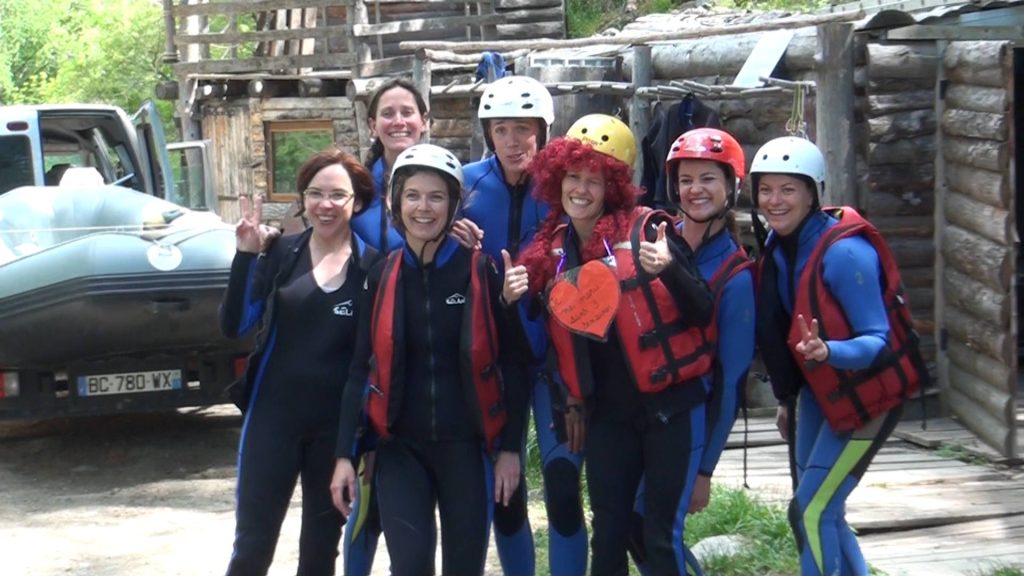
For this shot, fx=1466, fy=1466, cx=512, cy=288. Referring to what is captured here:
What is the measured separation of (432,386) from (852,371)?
4.44 feet

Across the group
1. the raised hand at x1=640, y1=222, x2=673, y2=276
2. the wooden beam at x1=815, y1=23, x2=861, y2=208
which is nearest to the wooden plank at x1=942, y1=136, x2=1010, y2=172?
the wooden beam at x1=815, y1=23, x2=861, y2=208

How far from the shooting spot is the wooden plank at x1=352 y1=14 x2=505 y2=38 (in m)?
19.5

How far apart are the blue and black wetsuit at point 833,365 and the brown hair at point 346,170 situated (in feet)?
4.66

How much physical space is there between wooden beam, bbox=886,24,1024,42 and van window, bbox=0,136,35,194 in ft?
18.9

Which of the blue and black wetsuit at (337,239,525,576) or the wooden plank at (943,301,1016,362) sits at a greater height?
the blue and black wetsuit at (337,239,525,576)

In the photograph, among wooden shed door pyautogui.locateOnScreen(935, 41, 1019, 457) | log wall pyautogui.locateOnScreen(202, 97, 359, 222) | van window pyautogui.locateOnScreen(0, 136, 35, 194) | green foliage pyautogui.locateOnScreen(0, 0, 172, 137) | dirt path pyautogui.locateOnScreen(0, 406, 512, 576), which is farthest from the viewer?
green foliage pyautogui.locateOnScreen(0, 0, 172, 137)

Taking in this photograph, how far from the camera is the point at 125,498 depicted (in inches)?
325

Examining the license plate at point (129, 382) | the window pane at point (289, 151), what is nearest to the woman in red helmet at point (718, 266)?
the license plate at point (129, 382)

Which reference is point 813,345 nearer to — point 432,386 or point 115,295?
point 432,386

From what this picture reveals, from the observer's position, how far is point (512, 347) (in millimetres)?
4836

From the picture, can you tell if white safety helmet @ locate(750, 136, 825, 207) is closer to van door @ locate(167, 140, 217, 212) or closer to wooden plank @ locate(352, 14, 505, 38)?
van door @ locate(167, 140, 217, 212)

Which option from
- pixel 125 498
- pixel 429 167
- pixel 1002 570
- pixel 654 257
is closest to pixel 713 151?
pixel 654 257

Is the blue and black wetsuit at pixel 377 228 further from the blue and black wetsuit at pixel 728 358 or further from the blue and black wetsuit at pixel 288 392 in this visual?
the blue and black wetsuit at pixel 728 358

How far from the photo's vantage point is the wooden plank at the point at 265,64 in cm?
→ 1988
